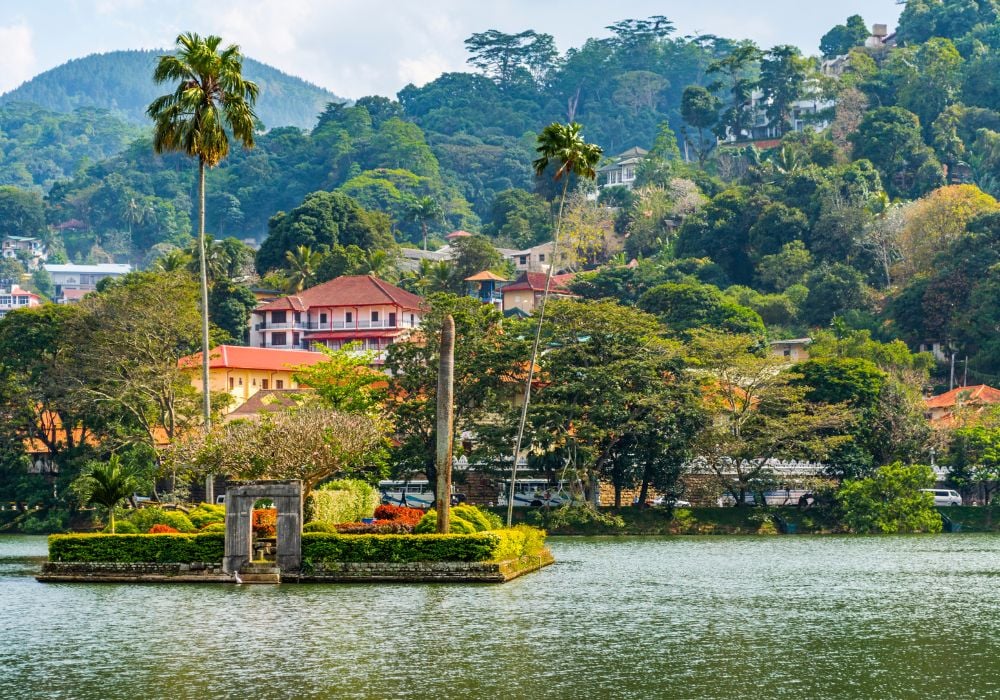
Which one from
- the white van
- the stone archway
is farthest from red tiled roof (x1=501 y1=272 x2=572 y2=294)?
the stone archway

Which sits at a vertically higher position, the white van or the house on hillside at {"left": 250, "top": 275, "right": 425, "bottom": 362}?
the house on hillside at {"left": 250, "top": 275, "right": 425, "bottom": 362}

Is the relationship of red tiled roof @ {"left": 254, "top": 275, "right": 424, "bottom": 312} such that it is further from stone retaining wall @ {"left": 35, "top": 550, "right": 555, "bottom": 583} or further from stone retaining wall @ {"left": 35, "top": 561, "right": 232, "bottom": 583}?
stone retaining wall @ {"left": 35, "top": 550, "right": 555, "bottom": 583}

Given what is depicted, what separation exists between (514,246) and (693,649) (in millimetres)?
158157

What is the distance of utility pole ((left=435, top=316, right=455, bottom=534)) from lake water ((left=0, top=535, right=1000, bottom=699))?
12.1ft

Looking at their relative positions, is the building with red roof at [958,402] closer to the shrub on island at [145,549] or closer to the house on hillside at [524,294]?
the house on hillside at [524,294]

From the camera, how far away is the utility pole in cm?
5422

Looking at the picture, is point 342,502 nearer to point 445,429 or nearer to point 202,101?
point 445,429

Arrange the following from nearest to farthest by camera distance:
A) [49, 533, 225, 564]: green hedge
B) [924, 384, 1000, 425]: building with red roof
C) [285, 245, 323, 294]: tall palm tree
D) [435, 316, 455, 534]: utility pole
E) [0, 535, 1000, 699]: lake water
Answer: [0, 535, 1000, 699]: lake water < [49, 533, 225, 564]: green hedge < [435, 316, 455, 534]: utility pole < [924, 384, 1000, 425]: building with red roof < [285, 245, 323, 294]: tall palm tree

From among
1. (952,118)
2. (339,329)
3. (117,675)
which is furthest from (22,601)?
(952,118)

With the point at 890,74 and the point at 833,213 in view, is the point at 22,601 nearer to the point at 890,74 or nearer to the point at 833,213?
the point at 833,213

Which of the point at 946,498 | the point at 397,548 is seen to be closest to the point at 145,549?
the point at 397,548

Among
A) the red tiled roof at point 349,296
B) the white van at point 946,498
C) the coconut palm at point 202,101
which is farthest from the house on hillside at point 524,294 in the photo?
the coconut palm at point 202,101

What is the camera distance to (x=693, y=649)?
124 feet

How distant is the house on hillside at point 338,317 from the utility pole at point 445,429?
3413 inches
